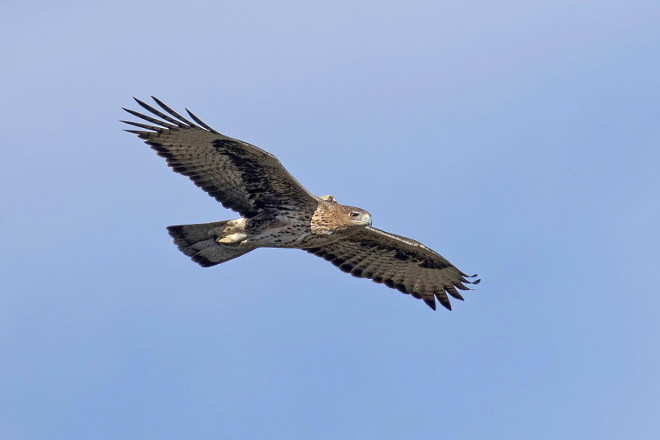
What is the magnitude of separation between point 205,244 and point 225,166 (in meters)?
0.91

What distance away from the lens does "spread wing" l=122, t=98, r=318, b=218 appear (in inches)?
453

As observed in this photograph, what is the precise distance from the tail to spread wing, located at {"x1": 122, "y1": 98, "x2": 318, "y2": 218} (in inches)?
13.2

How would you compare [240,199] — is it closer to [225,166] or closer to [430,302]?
[225,166]

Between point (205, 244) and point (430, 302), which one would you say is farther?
point (430, 302)

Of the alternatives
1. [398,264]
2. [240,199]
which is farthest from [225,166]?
[398,264]

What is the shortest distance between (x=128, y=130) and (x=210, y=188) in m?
1.04

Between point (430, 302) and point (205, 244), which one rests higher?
point (430, 302)

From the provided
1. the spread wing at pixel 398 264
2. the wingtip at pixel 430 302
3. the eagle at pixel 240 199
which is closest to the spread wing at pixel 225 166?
the eagle at pixel 240 199

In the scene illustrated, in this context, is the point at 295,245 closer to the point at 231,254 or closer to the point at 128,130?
the point at 231,254

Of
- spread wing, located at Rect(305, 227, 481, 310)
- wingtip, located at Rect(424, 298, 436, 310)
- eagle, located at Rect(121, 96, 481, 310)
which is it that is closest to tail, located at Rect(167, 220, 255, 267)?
eagle, located at Rect(121, 96, 481, 310)

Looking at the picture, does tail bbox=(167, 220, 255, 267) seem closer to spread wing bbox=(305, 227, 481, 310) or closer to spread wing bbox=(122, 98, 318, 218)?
spread wing bbox=(122, 98, 318, 218)

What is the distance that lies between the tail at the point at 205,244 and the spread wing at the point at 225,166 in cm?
34

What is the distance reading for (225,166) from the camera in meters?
11.8

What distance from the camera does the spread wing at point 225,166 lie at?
37.7ft
